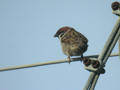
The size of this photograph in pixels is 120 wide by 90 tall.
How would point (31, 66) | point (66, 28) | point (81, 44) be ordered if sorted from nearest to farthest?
point (31, 66)
point (81, 44)
point (66, 28)

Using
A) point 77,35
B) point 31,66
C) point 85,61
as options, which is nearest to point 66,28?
point 77,35

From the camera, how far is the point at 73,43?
7.55 metres

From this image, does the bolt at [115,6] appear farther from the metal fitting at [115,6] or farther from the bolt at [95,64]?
the bolt at [95,64]

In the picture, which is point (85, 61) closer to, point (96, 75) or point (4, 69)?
point (96, 75)

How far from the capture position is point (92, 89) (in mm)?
3820

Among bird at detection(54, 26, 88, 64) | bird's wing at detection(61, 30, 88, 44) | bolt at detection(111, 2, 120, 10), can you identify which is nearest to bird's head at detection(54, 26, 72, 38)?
bird at detection(54, 26, 88, 64)

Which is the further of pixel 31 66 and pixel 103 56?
pixel 31 66

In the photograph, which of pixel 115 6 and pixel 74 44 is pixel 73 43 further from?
pixel 115 6

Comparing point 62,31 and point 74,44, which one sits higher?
point 74,44

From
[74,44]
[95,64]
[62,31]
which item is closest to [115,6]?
[95,64]

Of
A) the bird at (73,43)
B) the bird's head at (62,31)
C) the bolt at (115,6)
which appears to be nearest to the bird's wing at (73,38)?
the bird at (73,43)

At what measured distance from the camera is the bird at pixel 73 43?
751 cm

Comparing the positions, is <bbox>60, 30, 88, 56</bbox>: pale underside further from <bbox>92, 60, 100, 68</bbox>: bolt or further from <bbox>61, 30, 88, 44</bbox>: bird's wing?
<bbox>92, 60, 100, 68</bbox>: bolt

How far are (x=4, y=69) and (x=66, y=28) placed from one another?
315 centimetres
